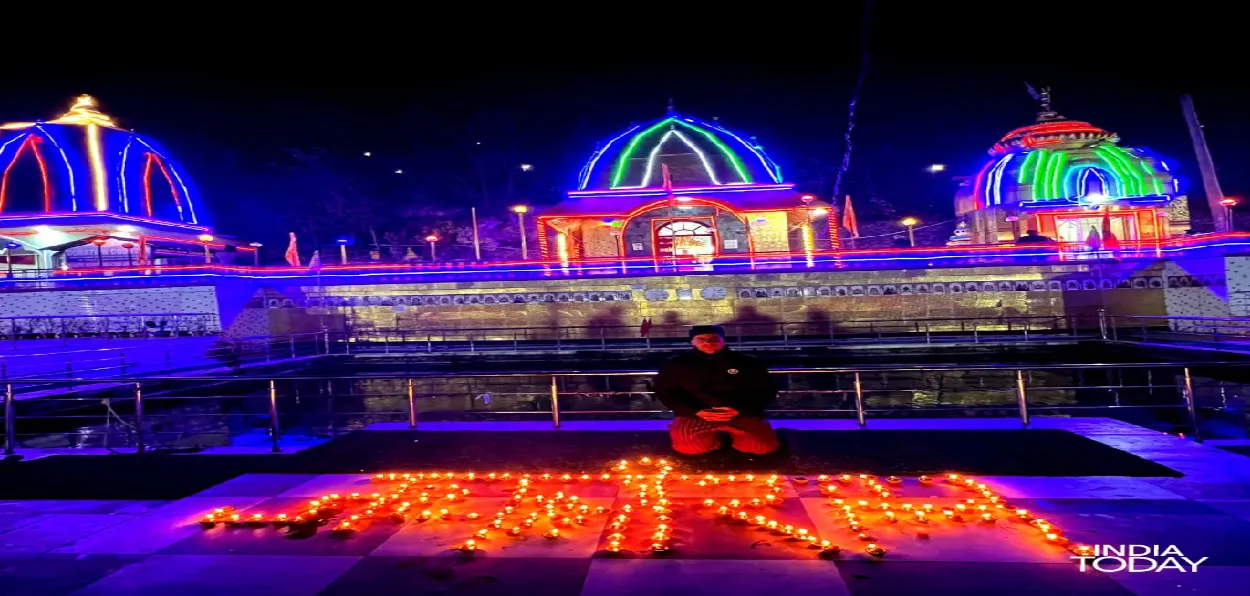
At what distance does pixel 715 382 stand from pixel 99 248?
121ft

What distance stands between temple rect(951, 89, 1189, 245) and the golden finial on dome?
44.2 m

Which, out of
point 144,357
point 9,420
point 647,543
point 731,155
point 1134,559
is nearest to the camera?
point 1134,559

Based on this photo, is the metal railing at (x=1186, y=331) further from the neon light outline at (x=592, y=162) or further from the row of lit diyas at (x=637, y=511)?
the neon light outline at (x=592, y=162)

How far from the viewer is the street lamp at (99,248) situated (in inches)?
1172

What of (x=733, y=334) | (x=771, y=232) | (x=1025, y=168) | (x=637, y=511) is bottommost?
(x=637, y=511)

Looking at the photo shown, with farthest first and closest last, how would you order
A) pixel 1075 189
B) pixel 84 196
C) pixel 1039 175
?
pixel 84 196, pixel 1039 175, pixel 1075 189

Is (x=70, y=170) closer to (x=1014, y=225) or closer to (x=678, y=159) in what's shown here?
(x=678, y=159)

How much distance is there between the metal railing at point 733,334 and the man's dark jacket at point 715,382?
14.7 m

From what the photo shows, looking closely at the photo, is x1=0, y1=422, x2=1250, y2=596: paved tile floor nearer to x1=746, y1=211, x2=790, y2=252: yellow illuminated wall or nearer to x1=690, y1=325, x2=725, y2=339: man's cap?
x1=690, y1=325, x2=725, y2=339: man's cap

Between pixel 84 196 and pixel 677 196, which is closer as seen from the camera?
pixel 677 196

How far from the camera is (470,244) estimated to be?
44531 millimetres

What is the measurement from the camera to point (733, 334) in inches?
901

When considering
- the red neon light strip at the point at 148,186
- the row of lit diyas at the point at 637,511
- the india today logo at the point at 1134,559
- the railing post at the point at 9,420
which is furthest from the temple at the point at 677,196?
the india today logo at the point at 1134,559

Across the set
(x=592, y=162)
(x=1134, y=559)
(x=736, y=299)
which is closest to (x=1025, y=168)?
(x=736, y=299)
